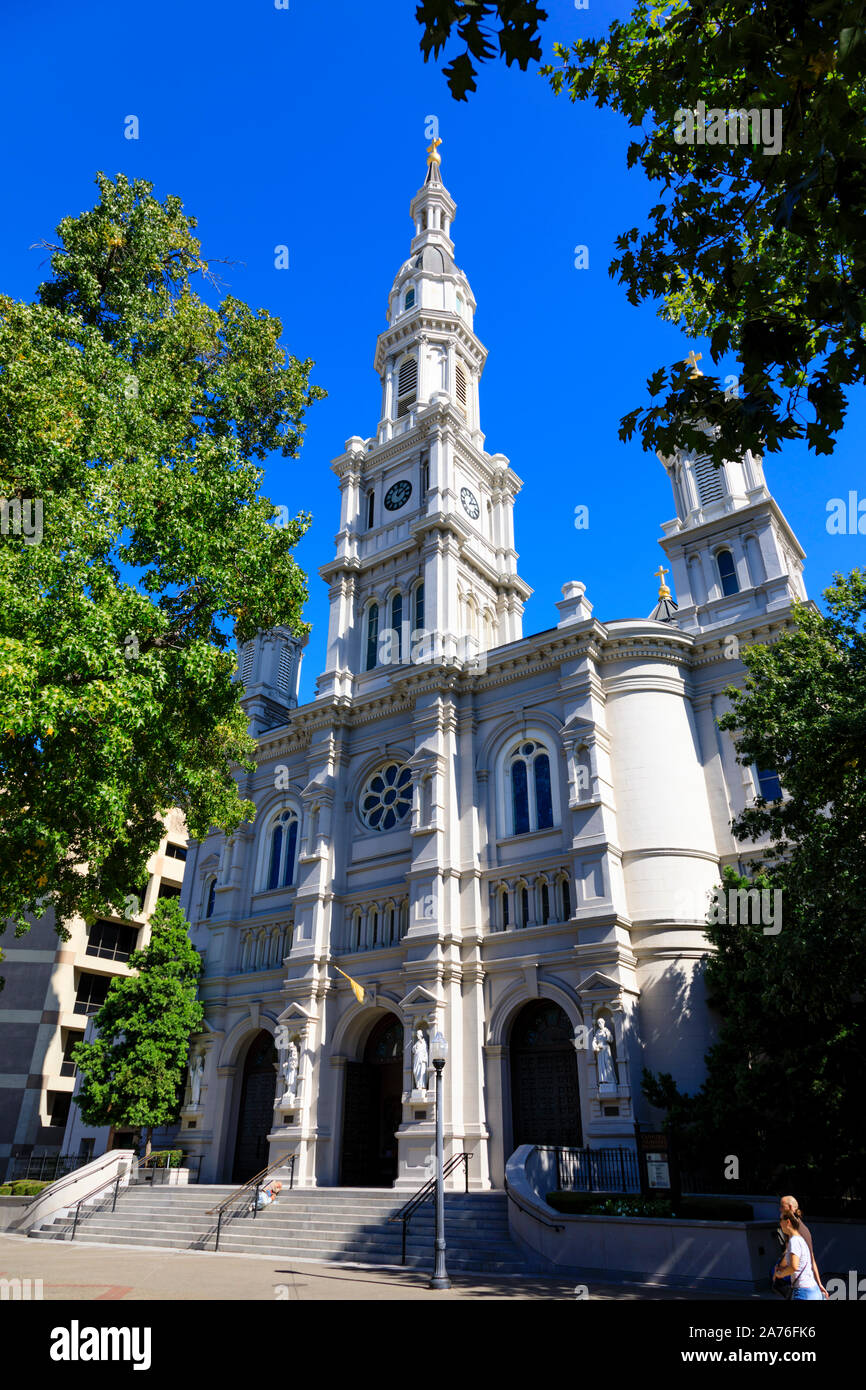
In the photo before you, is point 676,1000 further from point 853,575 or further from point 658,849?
point 853,575

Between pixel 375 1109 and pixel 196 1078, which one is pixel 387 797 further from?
pixel 196 1078

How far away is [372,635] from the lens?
35.0 metres

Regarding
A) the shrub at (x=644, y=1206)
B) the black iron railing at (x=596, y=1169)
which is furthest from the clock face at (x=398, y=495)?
the shrub at (x=644, y=1206)

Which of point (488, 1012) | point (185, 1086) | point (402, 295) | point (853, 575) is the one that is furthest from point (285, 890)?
point (402, 295)

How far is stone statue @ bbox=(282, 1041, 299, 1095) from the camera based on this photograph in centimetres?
2666

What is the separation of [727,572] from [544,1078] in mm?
17699

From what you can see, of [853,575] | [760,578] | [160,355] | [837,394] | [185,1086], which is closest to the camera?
[837,394]

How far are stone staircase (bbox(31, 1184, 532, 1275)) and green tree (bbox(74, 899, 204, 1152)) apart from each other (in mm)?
2757

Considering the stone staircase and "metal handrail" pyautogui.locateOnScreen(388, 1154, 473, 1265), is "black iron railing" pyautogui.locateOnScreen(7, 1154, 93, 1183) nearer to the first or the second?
the stone staircase

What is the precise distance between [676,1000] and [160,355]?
2055 centimetres

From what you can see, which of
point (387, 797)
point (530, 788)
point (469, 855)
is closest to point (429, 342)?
point (387, 797)
